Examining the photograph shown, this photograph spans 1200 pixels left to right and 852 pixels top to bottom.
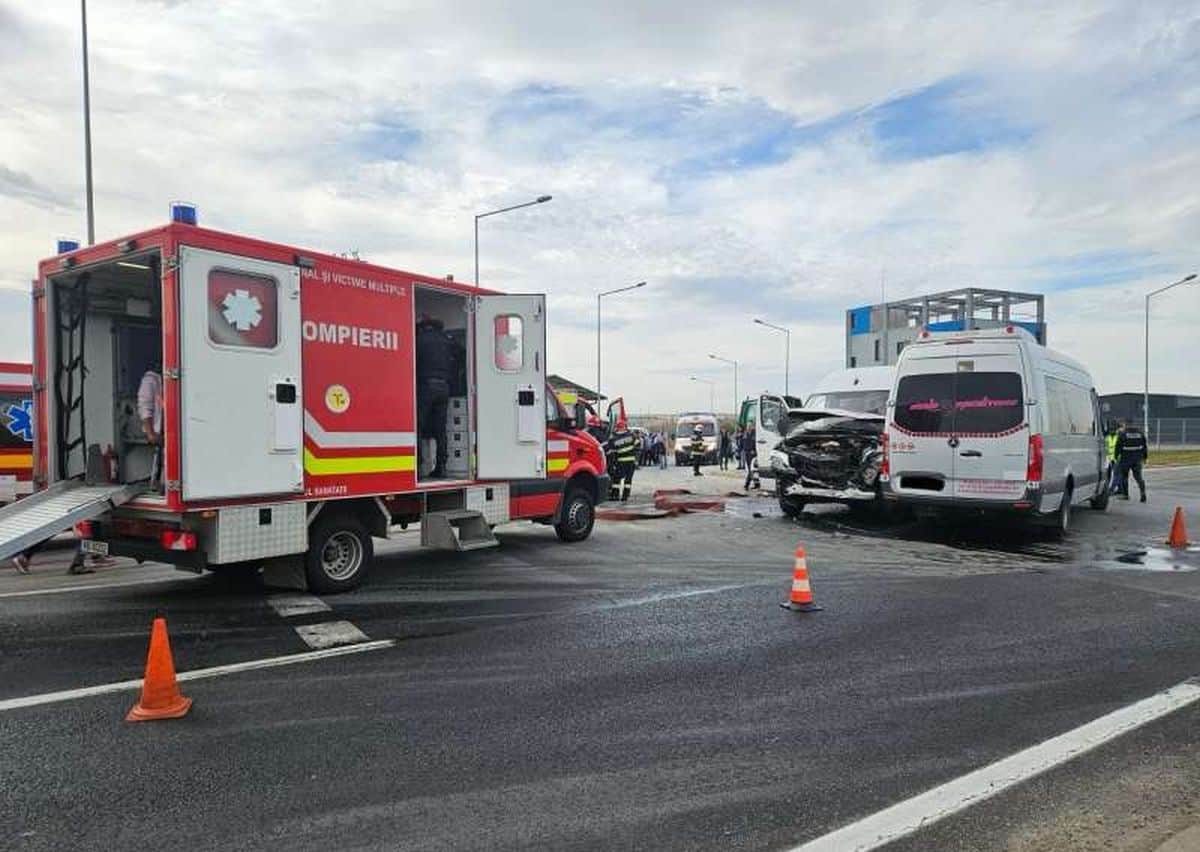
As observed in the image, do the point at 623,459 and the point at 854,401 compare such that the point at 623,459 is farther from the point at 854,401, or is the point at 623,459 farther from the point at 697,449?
the point at 697,449

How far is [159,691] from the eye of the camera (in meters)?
4.70

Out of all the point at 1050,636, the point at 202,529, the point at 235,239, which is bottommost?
the point at 1050,636

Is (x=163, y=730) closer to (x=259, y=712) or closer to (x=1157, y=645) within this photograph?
(x=259, y=712)

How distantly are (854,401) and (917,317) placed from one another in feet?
31.0

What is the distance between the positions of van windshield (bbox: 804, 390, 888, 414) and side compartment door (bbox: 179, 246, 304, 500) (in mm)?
10374

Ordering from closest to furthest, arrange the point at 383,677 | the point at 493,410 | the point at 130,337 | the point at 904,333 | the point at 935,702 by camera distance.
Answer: the point at 935,702 < the point at 383,677 < the point at 130,337 < the point at 493,410 < the point at 904,333

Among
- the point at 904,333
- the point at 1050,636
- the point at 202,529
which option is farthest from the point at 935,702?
the point at 904,333

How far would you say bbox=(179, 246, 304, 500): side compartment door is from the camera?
21.9 ft

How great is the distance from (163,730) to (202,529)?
274 centimetres

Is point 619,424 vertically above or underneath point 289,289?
underneath

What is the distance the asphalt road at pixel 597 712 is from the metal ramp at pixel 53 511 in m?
0.71

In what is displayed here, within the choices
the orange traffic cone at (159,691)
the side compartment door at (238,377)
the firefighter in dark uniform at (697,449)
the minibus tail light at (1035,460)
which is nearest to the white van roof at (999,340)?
the minibus tail light at (1035,460)

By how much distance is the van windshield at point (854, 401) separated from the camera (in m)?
15.1

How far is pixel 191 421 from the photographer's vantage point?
262 inches
